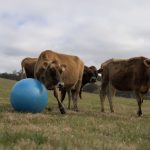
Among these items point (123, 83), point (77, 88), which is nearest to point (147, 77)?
point (123, 83)

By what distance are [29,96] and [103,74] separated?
6398 millimetres

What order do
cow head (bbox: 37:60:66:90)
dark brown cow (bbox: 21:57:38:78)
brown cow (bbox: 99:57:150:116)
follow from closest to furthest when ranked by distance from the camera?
cow head (bbox: 37:60:66:90)
brown cow (bbox: 99:57:150:116)
dark brown cow (bbox: 21:57:38:78)

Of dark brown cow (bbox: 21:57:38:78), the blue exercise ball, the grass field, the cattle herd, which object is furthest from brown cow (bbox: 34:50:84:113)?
the grass field

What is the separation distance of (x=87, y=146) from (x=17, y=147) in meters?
1.28

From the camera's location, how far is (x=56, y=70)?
1534 centimetres

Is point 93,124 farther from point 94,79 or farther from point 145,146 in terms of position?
point 94,79

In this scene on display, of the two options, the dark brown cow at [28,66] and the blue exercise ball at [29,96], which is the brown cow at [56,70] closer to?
the blue exercise ball at [29,96]

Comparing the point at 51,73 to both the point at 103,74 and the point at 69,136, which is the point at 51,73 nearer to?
the point at 103,74

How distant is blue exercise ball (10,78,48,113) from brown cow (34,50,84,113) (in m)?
0.80

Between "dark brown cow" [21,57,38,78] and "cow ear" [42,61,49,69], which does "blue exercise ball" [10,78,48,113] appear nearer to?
"cow ear" [42,61,49,69]

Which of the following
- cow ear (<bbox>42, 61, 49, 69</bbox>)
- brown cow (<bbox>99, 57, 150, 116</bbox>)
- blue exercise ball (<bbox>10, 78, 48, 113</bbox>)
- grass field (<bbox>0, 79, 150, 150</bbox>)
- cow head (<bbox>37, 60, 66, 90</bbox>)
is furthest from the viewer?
brown cow (<bbox>99, 57, 150, 116</bbox>)

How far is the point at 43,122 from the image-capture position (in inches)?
463

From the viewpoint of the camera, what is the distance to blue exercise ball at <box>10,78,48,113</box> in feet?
46.8

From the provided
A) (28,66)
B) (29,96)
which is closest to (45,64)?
(29,96)
